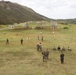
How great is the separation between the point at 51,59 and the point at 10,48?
1312cm

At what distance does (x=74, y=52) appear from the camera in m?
52.0

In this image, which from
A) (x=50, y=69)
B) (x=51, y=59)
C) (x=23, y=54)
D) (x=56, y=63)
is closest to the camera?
(x=50, y=69)

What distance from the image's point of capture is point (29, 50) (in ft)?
174

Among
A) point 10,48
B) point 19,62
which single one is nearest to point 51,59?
point 19,62

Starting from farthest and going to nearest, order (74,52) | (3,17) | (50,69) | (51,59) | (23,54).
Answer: (3,17) < (74,52) < (23,54) < (51,59) < (50,69)

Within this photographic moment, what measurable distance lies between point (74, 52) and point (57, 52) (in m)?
3.44

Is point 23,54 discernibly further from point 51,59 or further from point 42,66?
point 42,66

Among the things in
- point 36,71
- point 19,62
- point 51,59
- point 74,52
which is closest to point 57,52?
point 74,52

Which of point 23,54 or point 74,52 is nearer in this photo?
point 23,54

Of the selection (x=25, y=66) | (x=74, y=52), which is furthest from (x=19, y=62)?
(x=74, y=52)

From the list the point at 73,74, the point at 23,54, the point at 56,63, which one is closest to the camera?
the point at 73,74

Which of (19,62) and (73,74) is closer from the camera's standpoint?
(73,74)

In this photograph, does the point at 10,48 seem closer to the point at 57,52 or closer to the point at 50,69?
the point at 57,52

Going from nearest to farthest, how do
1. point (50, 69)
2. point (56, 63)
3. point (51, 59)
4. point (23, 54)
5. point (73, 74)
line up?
point (73, 74) < point (50, 69) < point (56, 63) < point (51, 59) < point (23, 54)
